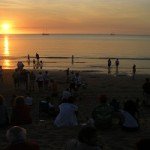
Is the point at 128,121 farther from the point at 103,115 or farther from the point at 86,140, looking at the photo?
the point at 86,140

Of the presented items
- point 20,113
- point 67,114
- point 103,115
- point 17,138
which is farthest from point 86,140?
point 20,113

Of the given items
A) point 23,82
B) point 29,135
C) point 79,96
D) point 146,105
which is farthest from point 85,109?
point 23,82

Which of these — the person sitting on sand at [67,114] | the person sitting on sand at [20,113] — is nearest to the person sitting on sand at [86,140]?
the person sitting on sand at [67,114]

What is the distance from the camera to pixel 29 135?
11.1 metres

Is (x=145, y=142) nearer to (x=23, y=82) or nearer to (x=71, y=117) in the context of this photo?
(x=71, y=117)

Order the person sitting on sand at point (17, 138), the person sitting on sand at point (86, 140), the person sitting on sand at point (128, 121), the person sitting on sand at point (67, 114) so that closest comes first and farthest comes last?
the person sitting on sand at point (17, 138), the person sitting on sand at point (86, 140), the person sitting on sand at point (128, 121), the person sitting on sand at point (67, 114)

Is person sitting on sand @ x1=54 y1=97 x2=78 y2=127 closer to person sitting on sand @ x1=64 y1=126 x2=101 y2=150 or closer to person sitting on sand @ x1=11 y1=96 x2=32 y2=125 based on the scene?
person sitting on sand @ x1=11 y1=96 x2=32 y2=125

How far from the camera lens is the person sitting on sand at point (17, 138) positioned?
579 centimetres

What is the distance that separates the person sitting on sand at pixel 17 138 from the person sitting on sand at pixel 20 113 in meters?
5.88

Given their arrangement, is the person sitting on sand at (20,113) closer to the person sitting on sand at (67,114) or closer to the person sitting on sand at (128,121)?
the person sitting on sand at (67,114)

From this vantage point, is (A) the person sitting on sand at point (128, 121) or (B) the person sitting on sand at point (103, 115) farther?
(B) the person sitting on sand at point (103, 115)

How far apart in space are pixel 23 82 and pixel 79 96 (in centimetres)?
444

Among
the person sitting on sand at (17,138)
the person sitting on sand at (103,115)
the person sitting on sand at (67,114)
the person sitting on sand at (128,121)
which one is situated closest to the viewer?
the person sitting on sand at (17,138)

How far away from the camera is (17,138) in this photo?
230 inches
